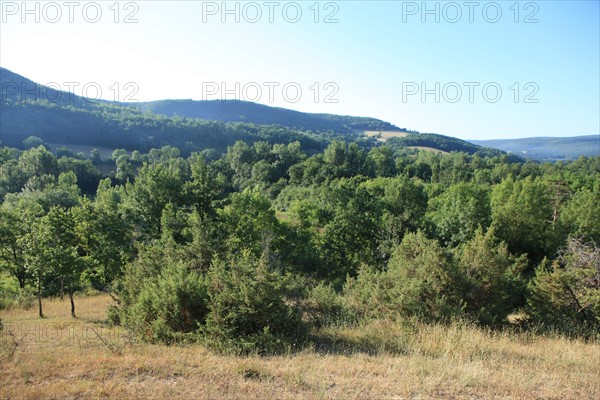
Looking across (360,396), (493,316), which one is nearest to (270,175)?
(493,316)

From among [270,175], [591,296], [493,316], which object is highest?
[270,175]

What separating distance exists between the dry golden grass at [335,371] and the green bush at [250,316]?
0.62 metres

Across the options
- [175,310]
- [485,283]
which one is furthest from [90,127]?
[485,283]

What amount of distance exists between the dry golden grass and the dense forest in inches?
56.1

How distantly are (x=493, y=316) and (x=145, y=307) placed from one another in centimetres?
1119

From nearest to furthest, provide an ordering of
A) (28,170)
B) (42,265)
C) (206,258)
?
(206,258) < (42,265) < (28,170)

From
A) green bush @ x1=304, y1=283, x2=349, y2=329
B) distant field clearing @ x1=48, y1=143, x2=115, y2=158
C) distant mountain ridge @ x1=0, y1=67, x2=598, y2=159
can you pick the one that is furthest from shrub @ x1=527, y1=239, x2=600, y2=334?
distant mountain ridge @ x1=0, y1=67, x2=598, y2=159

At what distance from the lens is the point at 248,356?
338 inches

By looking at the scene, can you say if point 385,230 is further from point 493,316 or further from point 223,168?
point 223,168

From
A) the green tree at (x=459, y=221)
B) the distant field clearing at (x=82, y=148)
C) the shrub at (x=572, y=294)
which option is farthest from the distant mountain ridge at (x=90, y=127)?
the shrub at (x=572, y=294)

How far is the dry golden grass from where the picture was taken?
6.36 metres

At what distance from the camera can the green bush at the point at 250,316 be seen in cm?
913

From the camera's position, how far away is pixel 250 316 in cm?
958

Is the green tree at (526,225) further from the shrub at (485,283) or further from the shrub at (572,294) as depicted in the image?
the shrub at (485,283)
